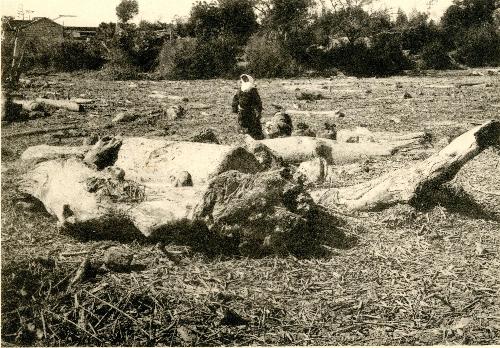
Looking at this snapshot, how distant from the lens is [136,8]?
4801mm

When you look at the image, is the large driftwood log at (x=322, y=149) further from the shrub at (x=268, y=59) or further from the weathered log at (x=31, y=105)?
the shrub at (x=268, y=59)

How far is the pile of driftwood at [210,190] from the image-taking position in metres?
3.26

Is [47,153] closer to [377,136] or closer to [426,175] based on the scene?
[426,175]

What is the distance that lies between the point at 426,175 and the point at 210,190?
1790 mm

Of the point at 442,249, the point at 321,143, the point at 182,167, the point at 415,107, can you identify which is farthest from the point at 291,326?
the point at 415,107

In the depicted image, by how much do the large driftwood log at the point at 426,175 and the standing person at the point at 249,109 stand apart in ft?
9.44

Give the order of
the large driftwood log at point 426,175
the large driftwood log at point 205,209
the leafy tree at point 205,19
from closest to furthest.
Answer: the large driftwood log at point 205,209 < the large driftwood log at point 426,175 < the leafy tree at point 205,19

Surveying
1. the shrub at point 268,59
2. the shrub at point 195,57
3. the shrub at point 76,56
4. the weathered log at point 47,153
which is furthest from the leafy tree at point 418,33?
the weathered log at point 47,153

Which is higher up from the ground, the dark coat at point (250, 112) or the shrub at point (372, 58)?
the shrub at point (372, 58)

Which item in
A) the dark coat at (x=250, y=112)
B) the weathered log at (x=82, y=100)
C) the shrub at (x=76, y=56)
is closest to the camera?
the dark coat at (x=250, y=112)

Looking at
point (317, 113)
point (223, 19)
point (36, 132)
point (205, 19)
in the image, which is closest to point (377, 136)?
point (317, 113)

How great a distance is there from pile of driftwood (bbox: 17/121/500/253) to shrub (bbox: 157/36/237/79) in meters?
10.7

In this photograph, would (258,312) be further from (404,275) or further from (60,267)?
(60,267)

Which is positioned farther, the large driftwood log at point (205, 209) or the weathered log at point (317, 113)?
the weathered log at point (317, 113)
